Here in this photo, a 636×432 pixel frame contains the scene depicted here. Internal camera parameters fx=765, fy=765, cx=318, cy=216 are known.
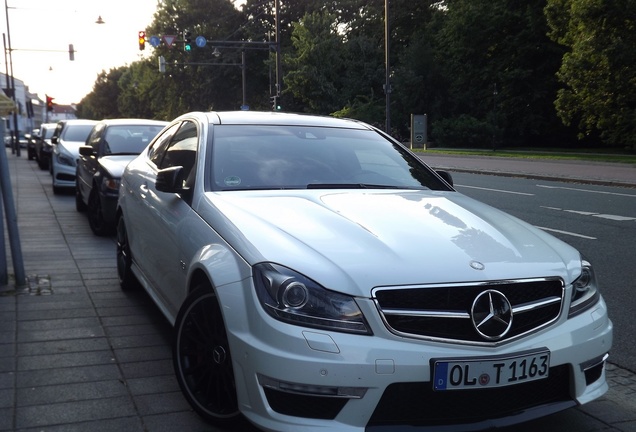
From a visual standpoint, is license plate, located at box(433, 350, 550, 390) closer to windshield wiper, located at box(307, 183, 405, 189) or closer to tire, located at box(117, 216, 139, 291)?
windshield wiper, located at box(307, 183, 405, 189)

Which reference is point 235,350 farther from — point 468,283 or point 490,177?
point 490,177

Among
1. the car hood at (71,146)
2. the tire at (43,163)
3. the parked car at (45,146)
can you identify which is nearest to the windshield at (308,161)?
the car hood at (71,146)

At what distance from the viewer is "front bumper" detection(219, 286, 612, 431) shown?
3029mm

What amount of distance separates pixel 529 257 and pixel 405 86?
158ft

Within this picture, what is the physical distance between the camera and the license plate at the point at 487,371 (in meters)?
3.06

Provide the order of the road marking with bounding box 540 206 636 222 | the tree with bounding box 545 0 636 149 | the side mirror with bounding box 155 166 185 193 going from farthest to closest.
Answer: the tree with bounding box 545 0 636 149 → the road marking with bounding box 540 206 636 222 → the side mirror with bounding box 155 166 185 193

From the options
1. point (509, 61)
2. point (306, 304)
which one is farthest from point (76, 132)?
point (509, 61)

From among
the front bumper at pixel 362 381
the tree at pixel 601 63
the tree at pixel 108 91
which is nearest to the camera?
the front bumper at pixel 362 381

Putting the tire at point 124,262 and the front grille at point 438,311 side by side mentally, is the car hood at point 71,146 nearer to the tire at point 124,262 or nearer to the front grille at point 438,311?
the tire at point 124,262

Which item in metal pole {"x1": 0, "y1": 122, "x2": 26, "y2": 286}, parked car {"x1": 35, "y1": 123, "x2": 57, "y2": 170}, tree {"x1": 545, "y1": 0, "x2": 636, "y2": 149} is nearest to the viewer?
metal pole {"x1": 0, "y1": 122, "x2": 26, "y2": 286}

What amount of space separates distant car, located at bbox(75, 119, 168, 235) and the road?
577 cm

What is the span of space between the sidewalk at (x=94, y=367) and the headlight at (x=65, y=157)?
871cm

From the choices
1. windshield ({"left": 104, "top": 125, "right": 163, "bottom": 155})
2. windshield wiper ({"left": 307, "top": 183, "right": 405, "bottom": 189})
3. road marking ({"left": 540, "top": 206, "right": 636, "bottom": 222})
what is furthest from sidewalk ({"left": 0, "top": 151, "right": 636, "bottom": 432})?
road marking ({"left": 540, "top": 206, "right": 636, "bottom": 222})

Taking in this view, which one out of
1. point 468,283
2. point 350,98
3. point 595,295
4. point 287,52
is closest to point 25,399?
point 468,283
